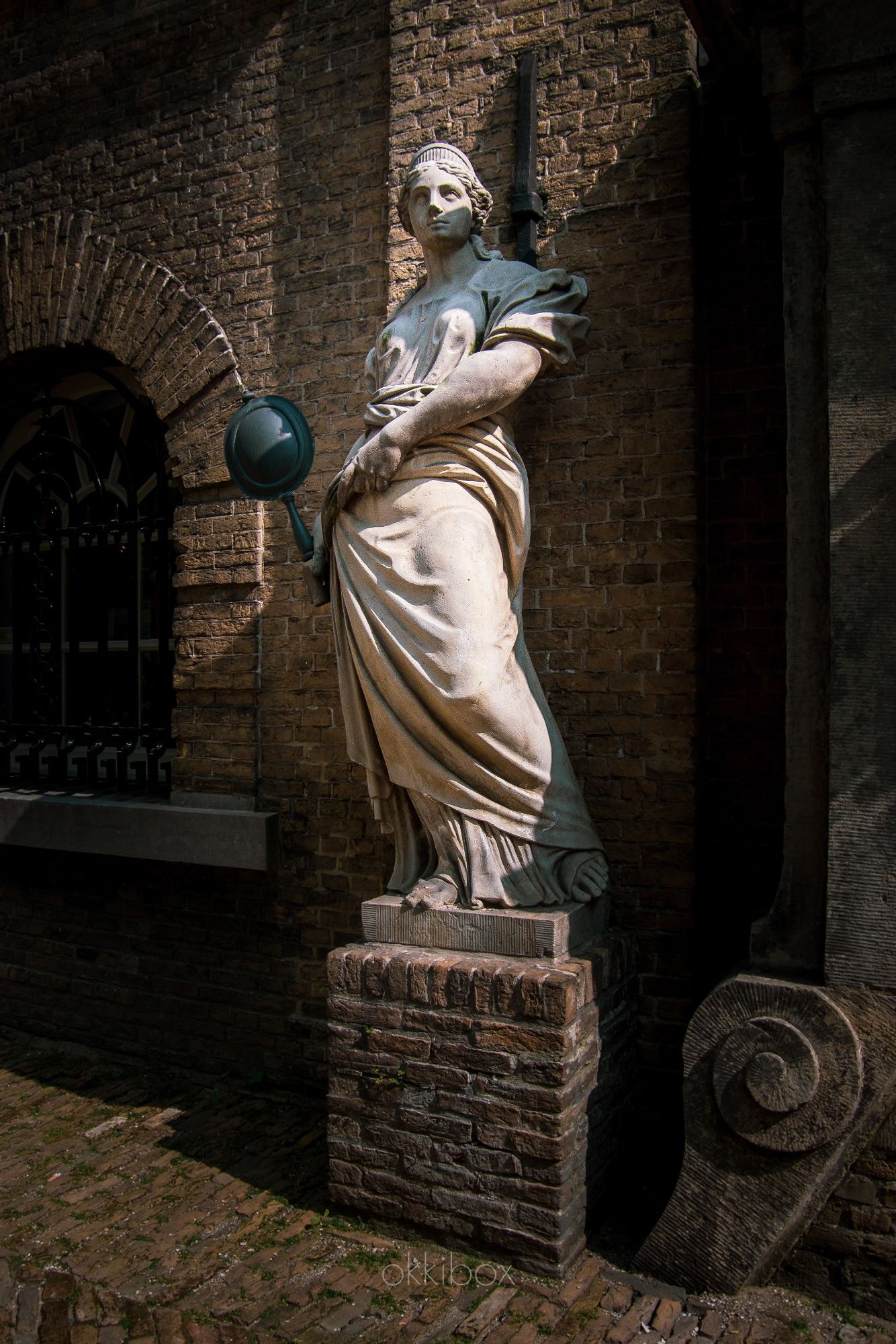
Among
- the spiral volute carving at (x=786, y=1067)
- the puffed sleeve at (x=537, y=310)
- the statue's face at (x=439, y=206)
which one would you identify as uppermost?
the statue's face at (x=439, y=206)

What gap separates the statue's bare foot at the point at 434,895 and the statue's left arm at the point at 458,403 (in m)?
1.39

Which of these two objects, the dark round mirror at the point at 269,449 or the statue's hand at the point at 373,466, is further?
the dark round mirror at the point at 269,449

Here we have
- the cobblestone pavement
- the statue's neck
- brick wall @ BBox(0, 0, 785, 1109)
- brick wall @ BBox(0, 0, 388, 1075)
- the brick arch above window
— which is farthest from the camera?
the brick arch above window

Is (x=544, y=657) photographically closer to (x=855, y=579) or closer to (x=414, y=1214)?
(x=855, y=579)

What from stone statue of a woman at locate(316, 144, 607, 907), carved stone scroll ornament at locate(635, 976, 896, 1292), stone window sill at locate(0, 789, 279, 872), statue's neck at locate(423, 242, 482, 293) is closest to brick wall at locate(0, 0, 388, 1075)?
stone window sill at locate(0, 789, 279, 872)

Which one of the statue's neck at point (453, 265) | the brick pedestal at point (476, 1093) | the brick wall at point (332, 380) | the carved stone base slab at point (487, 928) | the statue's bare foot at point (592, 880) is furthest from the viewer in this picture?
the brick wall at point (332, 380)

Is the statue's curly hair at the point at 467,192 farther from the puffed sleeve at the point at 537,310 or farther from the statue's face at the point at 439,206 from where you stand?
the puffed sleeve at the point at 537,310

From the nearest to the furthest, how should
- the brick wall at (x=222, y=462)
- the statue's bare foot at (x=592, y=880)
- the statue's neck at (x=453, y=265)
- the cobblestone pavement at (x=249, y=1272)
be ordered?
the cobblestone pavement at (x=249, y=1272) → the statue's bare foot at (x=592, y=880) → the statue's neck at (x=453, y=265) → the brick wall at (x=222, y=462)

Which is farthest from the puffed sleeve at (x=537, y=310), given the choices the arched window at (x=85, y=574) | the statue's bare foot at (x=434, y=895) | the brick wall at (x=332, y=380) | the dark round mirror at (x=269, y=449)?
the arched window at (x=85, y=574)

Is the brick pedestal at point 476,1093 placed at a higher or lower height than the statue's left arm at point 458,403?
lower

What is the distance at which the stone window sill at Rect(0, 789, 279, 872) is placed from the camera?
15.8 ft

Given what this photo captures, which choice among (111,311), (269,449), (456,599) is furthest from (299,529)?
(111,311)

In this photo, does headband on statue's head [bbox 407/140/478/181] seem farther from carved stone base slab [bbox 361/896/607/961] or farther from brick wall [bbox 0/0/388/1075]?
carved stone base slab [bbox 361/896/607/961]

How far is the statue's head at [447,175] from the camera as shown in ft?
12.3
